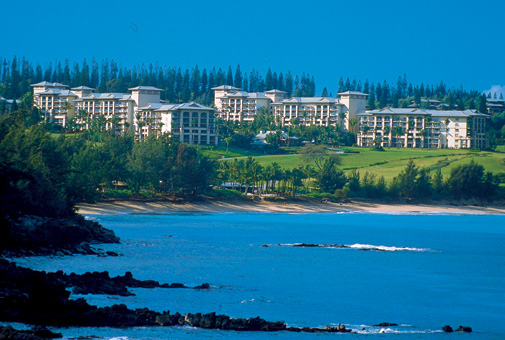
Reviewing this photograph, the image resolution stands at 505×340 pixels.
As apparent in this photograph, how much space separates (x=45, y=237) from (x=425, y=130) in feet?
380

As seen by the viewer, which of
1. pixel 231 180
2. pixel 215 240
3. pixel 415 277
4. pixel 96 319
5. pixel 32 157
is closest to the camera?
pixel 96 319

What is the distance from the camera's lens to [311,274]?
1750 inches

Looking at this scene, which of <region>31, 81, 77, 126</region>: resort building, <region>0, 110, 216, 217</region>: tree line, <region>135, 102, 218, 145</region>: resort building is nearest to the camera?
<region>0, 110, 216, 217</region>: tree line

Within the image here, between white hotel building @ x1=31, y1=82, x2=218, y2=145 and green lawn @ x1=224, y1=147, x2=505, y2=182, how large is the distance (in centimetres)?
2139

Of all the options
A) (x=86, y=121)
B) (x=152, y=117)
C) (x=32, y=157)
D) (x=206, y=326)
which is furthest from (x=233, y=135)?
(x=206, y=326)

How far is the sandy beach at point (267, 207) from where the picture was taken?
82562mm

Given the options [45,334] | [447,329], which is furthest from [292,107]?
[45,334]

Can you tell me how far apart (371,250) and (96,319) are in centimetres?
3268

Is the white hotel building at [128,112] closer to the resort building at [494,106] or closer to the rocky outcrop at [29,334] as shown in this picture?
the resort building at [494,106]

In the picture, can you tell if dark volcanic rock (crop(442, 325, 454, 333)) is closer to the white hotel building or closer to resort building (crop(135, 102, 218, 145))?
resort building (crop(135, 102, 218, 145))

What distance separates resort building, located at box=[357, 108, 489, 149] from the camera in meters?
150

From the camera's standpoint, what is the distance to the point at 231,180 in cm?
9562

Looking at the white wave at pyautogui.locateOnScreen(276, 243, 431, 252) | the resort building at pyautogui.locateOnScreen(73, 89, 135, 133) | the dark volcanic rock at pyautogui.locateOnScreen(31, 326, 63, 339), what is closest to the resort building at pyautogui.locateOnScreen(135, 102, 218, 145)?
the resort building at pyautogui.locateOnScreen(73, 89, 135, 133)

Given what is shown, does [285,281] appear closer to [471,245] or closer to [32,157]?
[32,157]
